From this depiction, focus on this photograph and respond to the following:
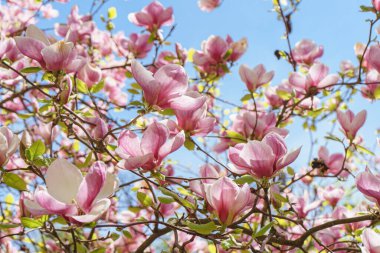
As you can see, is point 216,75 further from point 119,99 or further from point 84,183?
point 84,183

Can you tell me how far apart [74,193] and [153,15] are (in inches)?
52.5

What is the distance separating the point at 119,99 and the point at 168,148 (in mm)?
1528

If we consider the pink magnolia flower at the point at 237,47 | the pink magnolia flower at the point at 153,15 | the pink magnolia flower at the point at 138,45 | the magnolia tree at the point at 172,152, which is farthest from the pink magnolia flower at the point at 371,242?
the pink magnolia flower at the point at 138,45

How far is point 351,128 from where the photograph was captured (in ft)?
4.24

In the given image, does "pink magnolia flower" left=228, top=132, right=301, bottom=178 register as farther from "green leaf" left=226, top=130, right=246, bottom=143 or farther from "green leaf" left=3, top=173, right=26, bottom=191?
"green leaf" left=226, top=130, right=246, bottom=143

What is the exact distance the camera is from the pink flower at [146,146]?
0.84 metres

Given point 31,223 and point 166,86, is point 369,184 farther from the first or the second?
point 31,223

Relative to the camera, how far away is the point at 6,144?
830mm

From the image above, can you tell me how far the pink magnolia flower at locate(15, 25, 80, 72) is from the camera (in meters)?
0.93

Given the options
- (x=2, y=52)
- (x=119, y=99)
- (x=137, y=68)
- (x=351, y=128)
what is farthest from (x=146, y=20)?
(x=137, y=68)

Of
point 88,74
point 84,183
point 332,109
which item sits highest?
point 332,109

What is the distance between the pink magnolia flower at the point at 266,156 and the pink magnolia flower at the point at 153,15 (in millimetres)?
1219

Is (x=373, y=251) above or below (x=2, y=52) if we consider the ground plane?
below

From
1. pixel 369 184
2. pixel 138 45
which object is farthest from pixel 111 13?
pixel 369 184
